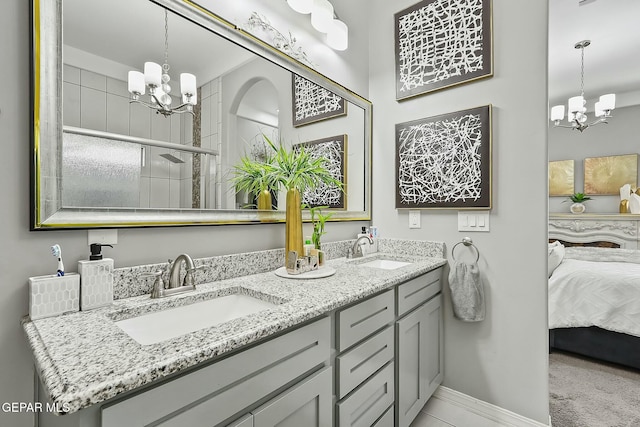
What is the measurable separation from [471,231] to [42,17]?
2.13 m

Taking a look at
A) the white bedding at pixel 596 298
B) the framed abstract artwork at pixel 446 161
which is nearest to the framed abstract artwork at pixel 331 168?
the framed abstract artwork at pixel 446 161

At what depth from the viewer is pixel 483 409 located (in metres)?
1.81

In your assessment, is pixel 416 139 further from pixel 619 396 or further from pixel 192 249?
pixel 619 396

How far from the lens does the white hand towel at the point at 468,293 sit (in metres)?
1.78

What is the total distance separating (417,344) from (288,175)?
3.70 ft

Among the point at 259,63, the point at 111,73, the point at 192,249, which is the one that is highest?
the point at 259,63

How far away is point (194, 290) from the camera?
1.14m

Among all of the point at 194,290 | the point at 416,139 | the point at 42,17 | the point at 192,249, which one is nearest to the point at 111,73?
the point at 42,17

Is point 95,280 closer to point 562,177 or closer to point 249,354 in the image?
point 249,354

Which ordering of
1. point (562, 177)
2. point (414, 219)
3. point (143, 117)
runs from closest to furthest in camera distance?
point (143, 117)
point (414, 219)
point (562, 177)

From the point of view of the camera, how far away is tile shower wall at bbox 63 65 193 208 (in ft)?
3.19

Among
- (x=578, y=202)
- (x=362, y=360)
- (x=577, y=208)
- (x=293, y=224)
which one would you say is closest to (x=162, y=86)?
(x=293, y=224)

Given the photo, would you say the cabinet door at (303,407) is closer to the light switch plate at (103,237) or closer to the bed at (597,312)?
the light switch plate at (103,237)

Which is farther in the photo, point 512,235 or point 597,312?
point 597,312
